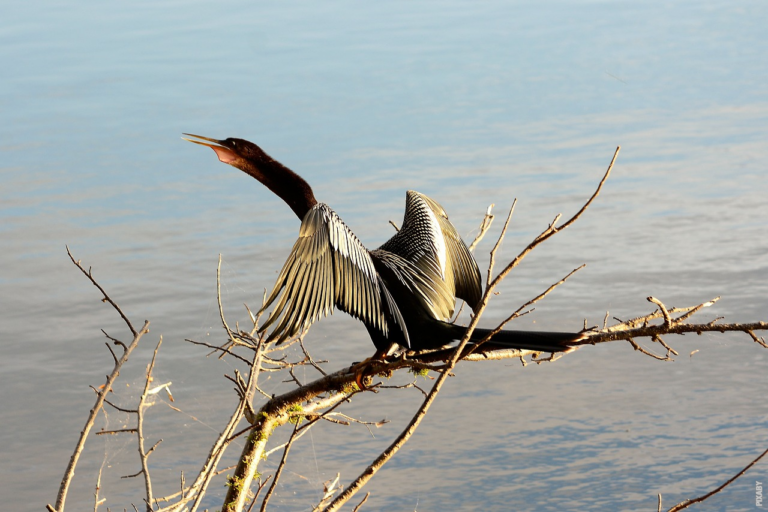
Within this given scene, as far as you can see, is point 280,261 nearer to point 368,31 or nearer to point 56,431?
point 56,431

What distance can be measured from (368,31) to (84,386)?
1378 centimetres

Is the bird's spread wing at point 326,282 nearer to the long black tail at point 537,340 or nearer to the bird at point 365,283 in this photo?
the bird at point 365,283

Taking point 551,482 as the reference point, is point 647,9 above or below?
above

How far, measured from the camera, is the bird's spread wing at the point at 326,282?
3.03m

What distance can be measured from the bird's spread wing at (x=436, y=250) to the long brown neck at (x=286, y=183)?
386mm

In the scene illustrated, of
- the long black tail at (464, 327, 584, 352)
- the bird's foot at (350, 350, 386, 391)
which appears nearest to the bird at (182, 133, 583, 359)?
the long black tail at (464, 327, 584, 352)

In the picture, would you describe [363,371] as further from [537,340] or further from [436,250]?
[436,250]

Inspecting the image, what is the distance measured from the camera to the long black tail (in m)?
2.56

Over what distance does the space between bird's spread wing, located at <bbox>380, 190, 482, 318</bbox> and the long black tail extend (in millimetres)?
877

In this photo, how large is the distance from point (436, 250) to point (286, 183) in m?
0.60

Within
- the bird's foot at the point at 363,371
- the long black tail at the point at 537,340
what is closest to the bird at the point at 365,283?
the long black tail at the point at 537,340

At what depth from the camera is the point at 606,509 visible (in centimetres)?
662

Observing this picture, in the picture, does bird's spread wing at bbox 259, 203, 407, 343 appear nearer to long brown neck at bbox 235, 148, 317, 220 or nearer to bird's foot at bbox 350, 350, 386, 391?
bird's foot at bbox 350, 350, 386, 391

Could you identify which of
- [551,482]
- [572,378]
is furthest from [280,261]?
[551,482]
